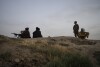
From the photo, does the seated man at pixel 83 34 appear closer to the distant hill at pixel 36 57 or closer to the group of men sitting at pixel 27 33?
the group of men sitting at pixel 27 33

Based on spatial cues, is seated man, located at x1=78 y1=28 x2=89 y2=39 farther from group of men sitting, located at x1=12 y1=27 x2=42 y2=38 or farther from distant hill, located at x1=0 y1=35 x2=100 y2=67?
distant hill, located at x1=0 y1=35 x2=100 y2=67

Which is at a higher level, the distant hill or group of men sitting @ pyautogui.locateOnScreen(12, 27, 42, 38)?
group of men sitting @ pyautogui.locateOnScreen(12, 27, 42, 38)

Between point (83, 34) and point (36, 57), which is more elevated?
point (83, 34)

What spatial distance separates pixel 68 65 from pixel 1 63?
353 cm

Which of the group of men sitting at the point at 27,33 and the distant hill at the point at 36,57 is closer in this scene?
the distant hill at the point at 36,57

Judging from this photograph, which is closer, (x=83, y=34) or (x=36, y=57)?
(x=36, y=57)

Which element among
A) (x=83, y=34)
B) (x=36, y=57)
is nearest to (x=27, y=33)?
(x=83, y=34)

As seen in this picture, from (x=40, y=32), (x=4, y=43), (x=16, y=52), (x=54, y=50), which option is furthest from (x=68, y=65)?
(x=40, y=32)

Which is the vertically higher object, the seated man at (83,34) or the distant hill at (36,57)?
the seated man at (83,34)

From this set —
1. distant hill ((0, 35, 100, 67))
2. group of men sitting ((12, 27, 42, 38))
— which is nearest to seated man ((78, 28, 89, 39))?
group of men sitting ((12, 27, 42, 38))

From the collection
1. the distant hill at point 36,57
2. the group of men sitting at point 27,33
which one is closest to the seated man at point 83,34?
the group of men sitting at point 27,33

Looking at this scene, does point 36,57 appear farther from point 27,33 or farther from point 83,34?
point 83,34

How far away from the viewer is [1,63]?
1026cm

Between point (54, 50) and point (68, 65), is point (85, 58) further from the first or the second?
point (54, 50)
